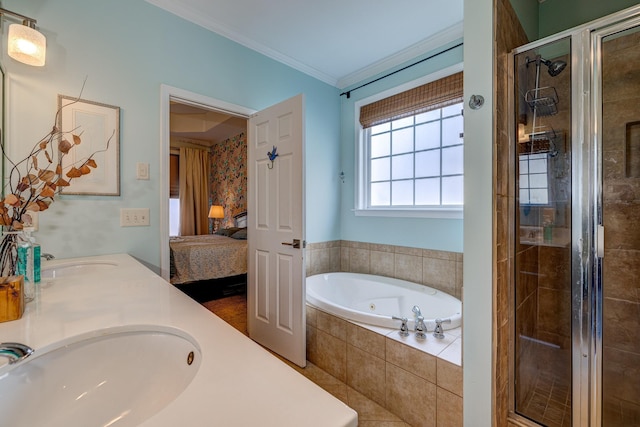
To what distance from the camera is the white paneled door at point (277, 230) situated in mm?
2115

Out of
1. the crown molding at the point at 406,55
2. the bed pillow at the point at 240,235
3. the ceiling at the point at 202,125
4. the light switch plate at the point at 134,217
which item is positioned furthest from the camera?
the ceiling at the point at 202,125

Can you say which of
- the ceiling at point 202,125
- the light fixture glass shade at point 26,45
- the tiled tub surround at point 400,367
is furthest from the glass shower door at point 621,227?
the ceiling at point 202,125

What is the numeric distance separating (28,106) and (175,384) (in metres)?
1.85

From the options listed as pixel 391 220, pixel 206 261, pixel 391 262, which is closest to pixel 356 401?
pixel 391 262

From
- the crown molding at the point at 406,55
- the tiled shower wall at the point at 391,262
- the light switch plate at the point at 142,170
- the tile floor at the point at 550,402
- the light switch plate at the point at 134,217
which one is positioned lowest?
the tile floor at the point at 550,402

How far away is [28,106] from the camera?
153 centimetres

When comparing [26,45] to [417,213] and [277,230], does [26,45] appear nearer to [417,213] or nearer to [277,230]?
[277,230]

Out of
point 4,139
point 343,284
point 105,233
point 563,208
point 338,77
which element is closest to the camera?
point 563,208

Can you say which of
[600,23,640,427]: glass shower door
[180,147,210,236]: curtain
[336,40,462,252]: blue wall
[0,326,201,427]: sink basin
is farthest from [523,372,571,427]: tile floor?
[180,147,210,236]: curtain

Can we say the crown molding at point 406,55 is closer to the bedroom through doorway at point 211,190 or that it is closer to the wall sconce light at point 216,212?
the bedroom through doorway at point 211,190

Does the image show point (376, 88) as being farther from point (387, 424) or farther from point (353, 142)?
point (387, 424)

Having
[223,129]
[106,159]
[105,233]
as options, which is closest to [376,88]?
[106,159]

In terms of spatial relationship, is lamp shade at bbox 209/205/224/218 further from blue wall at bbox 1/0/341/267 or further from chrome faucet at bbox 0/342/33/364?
chrome faucet at bbox 0/342/33/364

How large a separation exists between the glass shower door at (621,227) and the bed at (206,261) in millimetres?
3290
